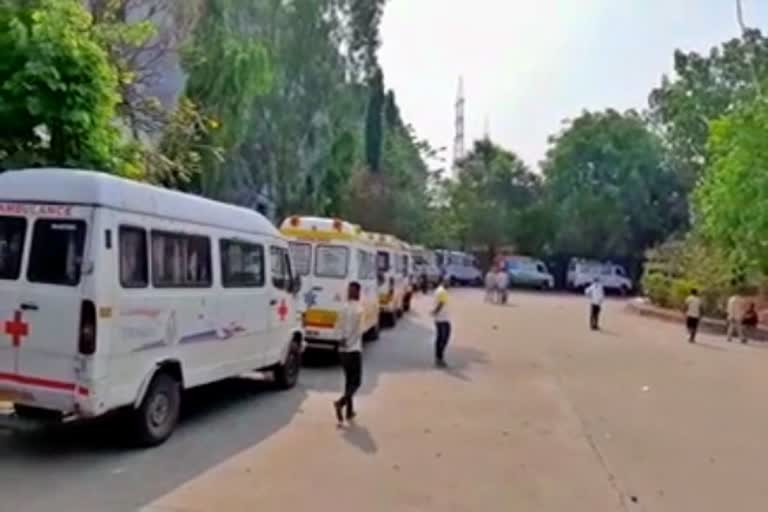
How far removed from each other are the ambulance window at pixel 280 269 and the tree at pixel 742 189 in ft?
62.7

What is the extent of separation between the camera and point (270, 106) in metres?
30.3

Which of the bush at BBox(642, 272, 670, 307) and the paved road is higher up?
the bush at BBox(642, 272, 670, 307)

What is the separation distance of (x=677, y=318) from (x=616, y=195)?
28548 mm

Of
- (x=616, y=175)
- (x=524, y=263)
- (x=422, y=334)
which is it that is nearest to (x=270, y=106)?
(x=422, y=334)

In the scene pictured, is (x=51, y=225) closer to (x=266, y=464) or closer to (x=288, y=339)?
(x=266, y=464)

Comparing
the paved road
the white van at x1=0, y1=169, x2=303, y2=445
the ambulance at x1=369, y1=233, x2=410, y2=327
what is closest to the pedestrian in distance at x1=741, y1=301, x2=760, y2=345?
the paved road

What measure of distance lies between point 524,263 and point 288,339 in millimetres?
46258

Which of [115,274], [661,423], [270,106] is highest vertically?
[270,106]

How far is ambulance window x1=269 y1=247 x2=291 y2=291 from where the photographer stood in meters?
12.8

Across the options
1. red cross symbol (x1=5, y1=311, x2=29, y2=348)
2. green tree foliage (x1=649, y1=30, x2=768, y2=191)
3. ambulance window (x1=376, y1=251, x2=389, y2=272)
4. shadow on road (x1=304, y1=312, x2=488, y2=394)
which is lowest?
shadow on road (x1=304, y1=312, x2=488, y2=394)

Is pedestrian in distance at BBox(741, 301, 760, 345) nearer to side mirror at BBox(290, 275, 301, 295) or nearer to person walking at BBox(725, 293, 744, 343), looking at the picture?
person walking at BBox(725, 293, 744, 343)

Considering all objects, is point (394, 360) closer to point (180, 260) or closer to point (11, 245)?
point (180, 260)

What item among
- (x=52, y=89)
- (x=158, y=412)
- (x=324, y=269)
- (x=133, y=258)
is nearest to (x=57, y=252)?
(x=133, y=258)

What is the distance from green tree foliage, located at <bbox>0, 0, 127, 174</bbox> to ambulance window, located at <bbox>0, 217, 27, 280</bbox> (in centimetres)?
234
